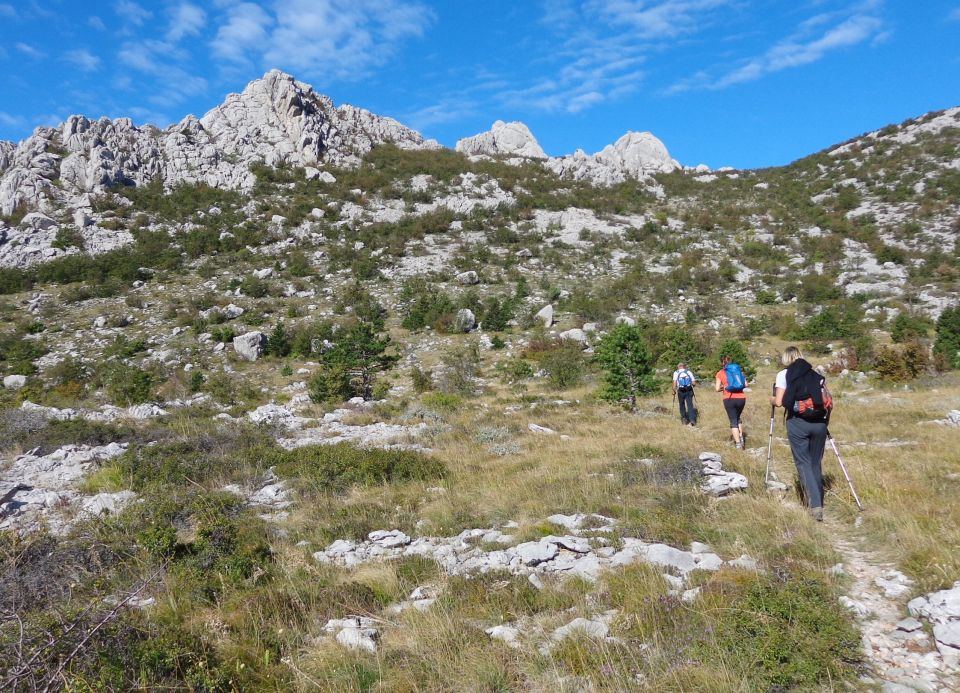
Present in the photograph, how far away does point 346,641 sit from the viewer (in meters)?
3.54

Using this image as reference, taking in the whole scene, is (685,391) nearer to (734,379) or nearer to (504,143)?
(734,379)

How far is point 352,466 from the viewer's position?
794cm

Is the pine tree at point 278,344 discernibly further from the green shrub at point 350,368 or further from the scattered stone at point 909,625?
the scattered stone at point 909,625

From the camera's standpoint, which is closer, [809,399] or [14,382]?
[809,399]

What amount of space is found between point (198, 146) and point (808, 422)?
46.6 meters

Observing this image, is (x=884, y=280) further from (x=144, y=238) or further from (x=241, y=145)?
(x=241, y=145)

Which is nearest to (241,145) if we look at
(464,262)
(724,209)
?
(464,262)

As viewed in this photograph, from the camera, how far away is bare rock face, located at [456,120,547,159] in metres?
54.9

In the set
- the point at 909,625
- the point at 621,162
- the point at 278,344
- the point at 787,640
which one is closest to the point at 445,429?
the point at 787,640

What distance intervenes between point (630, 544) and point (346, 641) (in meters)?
2.79

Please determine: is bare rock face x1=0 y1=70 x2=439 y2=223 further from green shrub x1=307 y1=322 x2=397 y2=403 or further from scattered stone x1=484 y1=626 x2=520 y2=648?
scattered stone x1=484 y1=626 x2=520 y2=648

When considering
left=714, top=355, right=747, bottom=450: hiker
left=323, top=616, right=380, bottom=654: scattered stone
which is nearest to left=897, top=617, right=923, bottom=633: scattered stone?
left=323, top=616, right=380, bottom=654: scattered stone

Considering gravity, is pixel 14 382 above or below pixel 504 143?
below

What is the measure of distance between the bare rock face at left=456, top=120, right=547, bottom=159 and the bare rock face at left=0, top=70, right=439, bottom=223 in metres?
7.83
